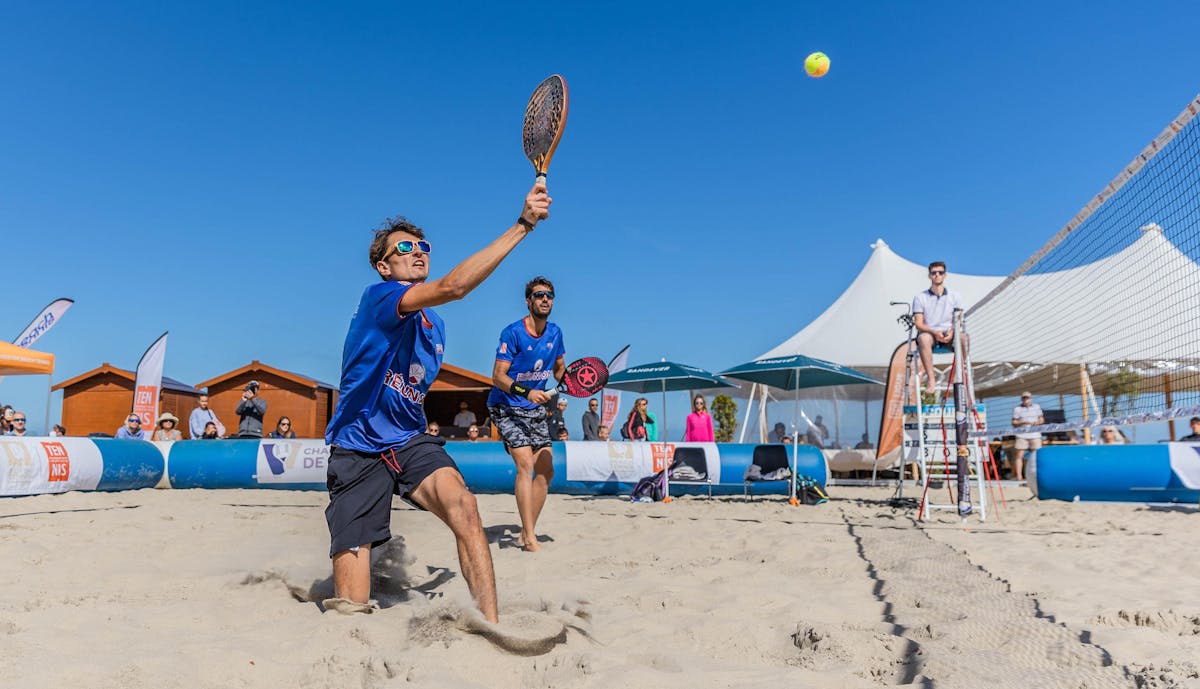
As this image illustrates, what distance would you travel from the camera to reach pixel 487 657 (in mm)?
2100

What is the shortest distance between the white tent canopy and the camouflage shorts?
11076mm

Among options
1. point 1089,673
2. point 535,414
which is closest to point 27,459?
point 535,414

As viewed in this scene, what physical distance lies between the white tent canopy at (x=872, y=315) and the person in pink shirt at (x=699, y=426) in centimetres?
477

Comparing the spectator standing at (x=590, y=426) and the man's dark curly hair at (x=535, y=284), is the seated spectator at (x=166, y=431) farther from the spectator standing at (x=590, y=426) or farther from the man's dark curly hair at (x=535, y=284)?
the man's dark curly hair at (x=535, y=284)

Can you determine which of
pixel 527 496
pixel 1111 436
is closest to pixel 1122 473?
pixel 1111 436

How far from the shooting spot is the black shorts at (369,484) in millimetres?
2633

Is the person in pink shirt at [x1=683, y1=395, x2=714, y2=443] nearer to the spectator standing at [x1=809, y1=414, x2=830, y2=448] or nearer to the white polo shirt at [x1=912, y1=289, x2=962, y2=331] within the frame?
the white polo shirt at [x1=912, y1=289, x2=962, y2=331]

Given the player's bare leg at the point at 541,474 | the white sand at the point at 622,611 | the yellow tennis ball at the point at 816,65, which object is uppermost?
the yellow tennis ball at the point at 816,65

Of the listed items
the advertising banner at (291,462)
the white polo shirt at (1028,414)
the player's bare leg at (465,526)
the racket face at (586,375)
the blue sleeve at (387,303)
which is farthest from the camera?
the white polo shirt at (1028,414)

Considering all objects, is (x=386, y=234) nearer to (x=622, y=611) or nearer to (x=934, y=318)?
(x=622, y=611)

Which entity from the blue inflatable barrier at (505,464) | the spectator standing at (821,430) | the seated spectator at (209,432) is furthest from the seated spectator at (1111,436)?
the seated spectator at (209,432)

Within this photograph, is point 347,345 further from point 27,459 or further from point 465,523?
point 27,459

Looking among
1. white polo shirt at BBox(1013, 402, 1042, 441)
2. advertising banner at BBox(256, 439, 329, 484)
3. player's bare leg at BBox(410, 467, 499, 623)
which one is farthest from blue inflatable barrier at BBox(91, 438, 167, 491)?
white polo shirt at BBox(1013, 402, 1042, 441)

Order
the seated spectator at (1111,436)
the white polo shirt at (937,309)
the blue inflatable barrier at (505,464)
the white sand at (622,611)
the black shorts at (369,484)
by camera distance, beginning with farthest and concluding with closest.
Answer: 1. the seated spectator at (1111,436)
2. the blue inflatable barrier at (505,464)
3. the white polo shirt at (937,309)
4. the black shorts at (369,484)
5. the white sand at (622,611)
